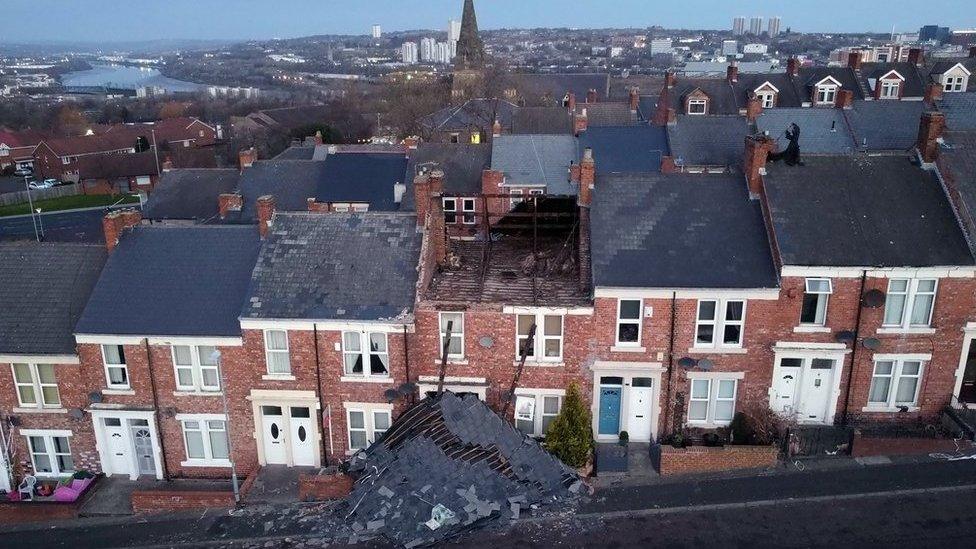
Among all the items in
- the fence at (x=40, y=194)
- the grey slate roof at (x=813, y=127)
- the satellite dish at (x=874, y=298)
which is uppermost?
the grey slate roof at (x=813, y=127)

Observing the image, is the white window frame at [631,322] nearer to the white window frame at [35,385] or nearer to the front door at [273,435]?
the front door at [273,435]

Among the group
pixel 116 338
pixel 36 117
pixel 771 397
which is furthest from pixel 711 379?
pixel 36 117

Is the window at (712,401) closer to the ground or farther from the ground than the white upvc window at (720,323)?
closer to the ground

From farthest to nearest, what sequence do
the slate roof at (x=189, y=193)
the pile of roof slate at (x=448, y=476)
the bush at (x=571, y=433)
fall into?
the slate roof at (x=189, y=193) → the bush at (x=571, y=433) → the pile of roof slate at (x=448, y=476)

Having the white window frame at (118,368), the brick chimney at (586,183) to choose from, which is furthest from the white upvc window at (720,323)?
the white window frame at (118,368)

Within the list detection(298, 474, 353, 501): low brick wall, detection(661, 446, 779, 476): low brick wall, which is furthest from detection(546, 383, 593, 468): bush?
detection(298, 474, 353, 501): low brick wall

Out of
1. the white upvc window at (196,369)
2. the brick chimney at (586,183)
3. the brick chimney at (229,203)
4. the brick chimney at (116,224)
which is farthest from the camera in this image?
the brick chimney at (229,203)

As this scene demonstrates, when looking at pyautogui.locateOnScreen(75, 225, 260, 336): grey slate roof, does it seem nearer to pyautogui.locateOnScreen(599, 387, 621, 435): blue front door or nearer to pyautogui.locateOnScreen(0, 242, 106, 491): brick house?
pyautogui.locateOnScreen(0, 242, 106, 491): brick house

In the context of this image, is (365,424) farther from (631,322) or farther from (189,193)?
(189,193)

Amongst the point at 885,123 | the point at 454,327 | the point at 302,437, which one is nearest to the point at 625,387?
the point at 454,327
